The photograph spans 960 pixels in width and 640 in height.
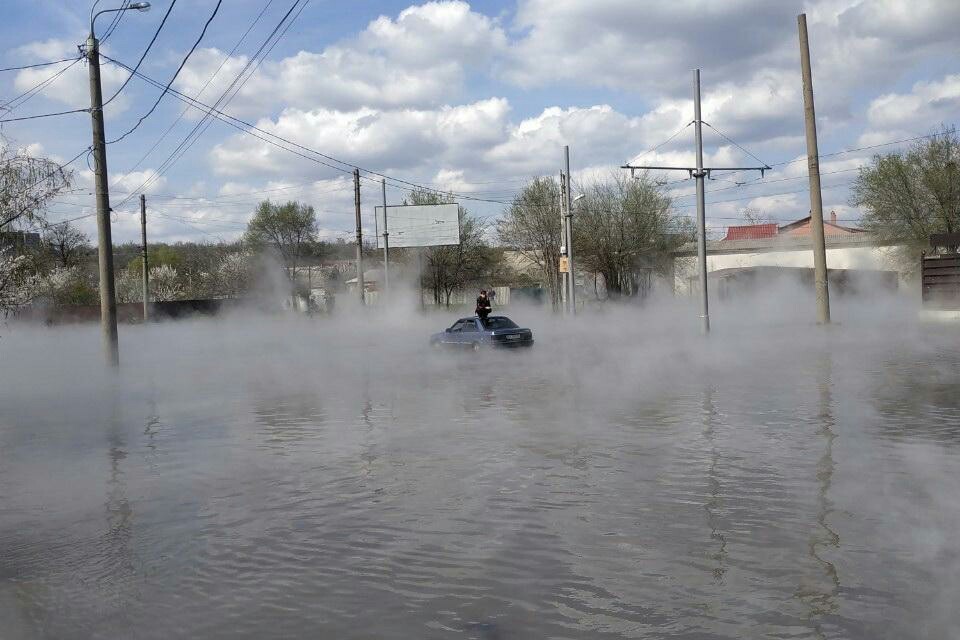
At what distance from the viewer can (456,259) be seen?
74.1m

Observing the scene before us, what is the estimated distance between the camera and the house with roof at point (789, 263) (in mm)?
57375

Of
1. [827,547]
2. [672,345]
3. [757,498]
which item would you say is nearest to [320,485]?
[757,498]

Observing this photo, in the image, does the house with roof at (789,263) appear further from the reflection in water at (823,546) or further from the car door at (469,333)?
the reflection in water at (823,546)

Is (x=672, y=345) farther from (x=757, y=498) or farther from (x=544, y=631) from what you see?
(x=544, y=631)

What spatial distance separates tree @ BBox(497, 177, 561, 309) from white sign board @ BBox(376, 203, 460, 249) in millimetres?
4177

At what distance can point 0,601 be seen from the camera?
227 inches

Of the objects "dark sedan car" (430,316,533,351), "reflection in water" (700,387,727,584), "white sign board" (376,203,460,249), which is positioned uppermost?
"white sign board" (376,203,460,249)

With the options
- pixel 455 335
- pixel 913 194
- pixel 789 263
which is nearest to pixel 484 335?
pixel 455 335

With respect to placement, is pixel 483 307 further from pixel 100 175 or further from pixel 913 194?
pixel 913 194

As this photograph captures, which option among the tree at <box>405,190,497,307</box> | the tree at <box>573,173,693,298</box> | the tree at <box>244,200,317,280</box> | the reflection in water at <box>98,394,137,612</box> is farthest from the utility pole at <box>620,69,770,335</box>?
the tree at <box>244,200,317,280</box>

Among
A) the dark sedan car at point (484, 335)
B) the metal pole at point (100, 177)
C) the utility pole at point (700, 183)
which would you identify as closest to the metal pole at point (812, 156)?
the utility pole at point (700, 183)

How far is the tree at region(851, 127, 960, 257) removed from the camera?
45375 mm

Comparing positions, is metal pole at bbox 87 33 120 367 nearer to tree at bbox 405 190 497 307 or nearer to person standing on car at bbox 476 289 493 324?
person standing on car at bbox 476 289 493 324

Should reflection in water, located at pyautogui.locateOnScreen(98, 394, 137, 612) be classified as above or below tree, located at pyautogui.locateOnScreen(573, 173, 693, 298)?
below
